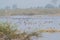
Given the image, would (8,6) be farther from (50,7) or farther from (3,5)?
(50,7)

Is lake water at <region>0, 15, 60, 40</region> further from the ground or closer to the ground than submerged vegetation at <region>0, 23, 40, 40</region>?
further from the ground

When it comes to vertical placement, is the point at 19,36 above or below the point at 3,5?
below

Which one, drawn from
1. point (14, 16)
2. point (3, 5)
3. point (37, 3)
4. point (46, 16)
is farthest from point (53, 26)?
point (3, 5)

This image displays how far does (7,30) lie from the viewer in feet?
3.81

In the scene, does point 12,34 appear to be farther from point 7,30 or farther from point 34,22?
point 34,22

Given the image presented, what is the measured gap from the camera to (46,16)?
1172 mm

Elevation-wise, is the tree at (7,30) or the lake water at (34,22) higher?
the lake water at (34,22)

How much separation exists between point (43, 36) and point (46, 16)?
0.17 m

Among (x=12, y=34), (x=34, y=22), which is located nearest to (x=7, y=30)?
(x=12, y=34)

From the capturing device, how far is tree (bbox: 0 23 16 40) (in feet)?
3.80

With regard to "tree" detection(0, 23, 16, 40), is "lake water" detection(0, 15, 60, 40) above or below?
above

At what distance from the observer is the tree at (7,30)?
116cm

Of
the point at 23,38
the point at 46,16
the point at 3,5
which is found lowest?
the point at 23,38

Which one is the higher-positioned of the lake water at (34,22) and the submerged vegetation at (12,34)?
the lake water at (34,22)
